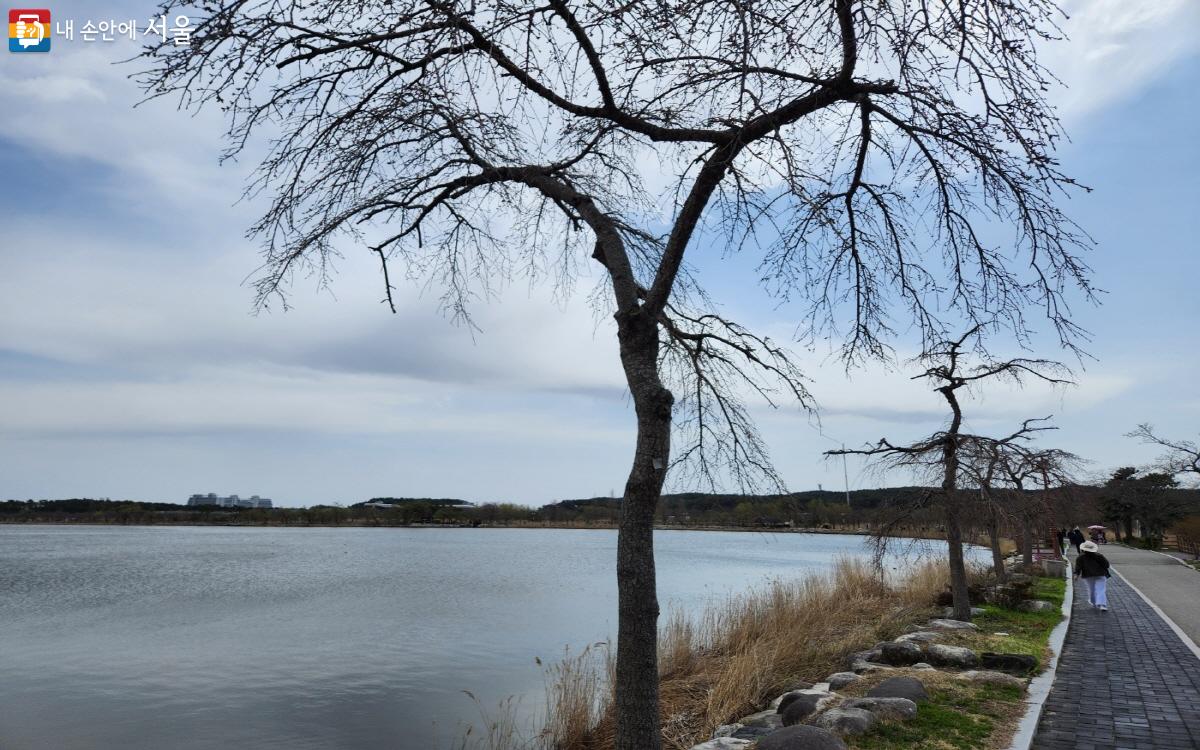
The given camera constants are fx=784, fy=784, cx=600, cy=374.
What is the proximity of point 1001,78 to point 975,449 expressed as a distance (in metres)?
9.33

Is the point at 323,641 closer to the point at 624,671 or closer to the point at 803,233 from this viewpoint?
the point at 624,671

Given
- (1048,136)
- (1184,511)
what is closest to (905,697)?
(1048,136)

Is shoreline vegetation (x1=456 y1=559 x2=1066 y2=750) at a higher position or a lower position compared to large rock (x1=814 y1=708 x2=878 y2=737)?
lower

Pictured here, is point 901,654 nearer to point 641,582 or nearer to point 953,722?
point 953,722

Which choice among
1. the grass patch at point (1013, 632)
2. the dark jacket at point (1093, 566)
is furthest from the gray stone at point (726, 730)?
the dark jacket at point (1093, 566)

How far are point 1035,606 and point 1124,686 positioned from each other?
7.52 metres

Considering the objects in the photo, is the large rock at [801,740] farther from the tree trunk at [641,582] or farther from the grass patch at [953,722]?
the tree trunk at [641,582]

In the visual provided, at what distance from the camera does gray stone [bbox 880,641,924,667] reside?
10.4 meters

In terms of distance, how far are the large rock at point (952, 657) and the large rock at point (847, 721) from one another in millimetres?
3439

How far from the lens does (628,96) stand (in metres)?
6.16

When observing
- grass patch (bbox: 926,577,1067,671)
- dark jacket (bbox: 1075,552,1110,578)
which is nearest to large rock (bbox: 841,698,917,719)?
grass patch (bbox: 926,577,1067,671)

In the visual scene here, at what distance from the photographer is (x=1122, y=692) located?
8.87m

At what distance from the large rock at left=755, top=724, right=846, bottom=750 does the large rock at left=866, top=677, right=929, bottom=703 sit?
7.51 ft

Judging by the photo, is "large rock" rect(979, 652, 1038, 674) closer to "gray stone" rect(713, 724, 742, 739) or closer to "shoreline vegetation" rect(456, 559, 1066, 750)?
"shoreline vegetation" rect(456, 559, 1066, 750)
